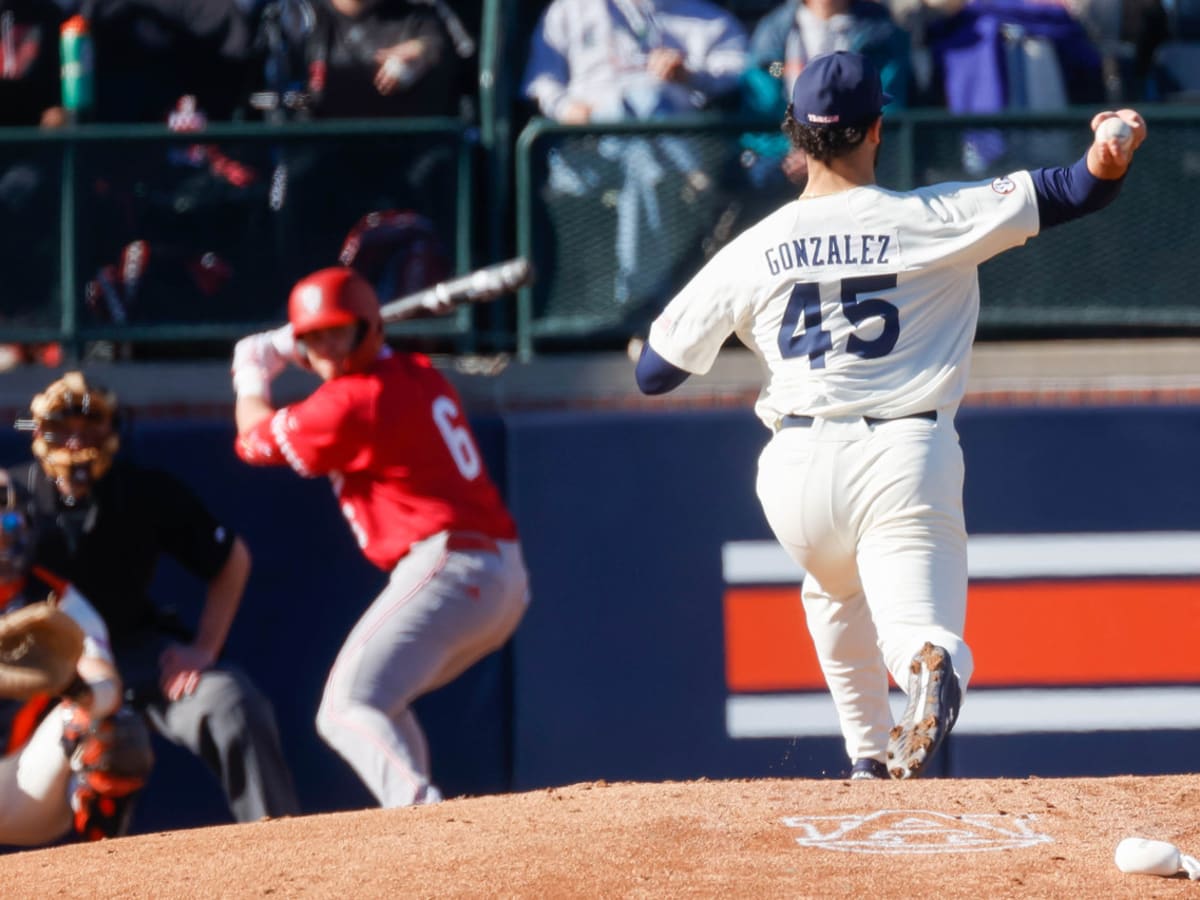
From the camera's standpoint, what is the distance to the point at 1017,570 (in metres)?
6.60

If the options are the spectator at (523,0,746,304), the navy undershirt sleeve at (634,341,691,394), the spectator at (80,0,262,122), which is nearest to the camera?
the navy undershirt sleeve at (634,341,691,394)

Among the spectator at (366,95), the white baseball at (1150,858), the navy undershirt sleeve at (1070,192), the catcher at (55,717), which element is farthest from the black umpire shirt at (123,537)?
the white baseball at (1150,858)

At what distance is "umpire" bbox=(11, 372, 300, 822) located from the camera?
5.86 metres

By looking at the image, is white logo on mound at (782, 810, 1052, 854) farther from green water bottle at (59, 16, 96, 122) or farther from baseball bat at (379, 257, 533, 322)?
green water bottle at (59, 16, 96, 122)

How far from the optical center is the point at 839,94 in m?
4.23

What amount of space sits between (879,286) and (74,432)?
2927 mm

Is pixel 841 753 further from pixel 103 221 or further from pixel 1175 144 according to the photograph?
pixel 103 221

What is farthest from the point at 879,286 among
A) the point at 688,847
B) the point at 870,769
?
the point at 688,847

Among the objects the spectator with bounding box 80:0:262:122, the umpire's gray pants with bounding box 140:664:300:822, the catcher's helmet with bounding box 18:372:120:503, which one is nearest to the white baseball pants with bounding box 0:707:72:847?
the umpire's gray pants with bounding box 140:664:300:822

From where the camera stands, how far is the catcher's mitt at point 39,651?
517 centimetres

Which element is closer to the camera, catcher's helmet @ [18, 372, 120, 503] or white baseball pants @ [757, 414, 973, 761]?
white baseball pants @ [757, 414, 973, 761]

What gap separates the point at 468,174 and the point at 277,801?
2.30 metres

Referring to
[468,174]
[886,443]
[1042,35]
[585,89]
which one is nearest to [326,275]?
[468,174]

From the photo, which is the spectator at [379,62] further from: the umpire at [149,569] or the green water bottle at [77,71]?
the umpire at [149,569]
